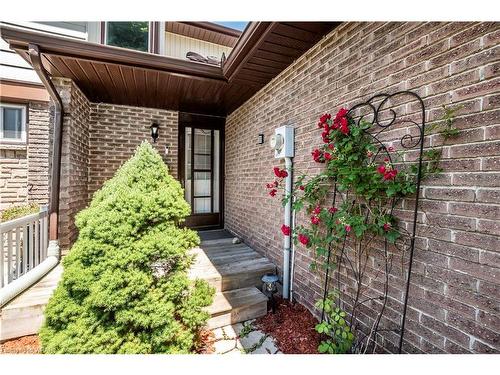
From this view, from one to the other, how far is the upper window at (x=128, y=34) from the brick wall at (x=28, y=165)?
2.01m

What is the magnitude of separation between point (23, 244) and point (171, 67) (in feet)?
8.96

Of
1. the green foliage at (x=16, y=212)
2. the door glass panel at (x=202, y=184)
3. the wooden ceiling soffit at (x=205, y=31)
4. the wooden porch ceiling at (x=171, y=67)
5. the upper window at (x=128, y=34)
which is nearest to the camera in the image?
the wooden porch ceiling at (x=171, y=67)

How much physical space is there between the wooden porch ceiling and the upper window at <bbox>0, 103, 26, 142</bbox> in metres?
1.56

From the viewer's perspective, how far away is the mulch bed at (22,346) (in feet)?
6.98

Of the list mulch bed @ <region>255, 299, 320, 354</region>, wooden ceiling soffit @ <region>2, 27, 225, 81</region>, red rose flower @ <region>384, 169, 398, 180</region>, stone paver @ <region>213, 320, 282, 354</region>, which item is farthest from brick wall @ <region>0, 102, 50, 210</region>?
red rose flower @ <region>384, 169, 398, 180</region>

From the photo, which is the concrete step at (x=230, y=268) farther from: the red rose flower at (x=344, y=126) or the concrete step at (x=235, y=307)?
the red rose flower at (x=344, y=126)

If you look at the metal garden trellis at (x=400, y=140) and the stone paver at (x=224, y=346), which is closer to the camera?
the metal garden trellis at (x=400, y=140)

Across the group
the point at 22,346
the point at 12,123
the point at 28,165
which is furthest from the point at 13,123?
the point at 22,346

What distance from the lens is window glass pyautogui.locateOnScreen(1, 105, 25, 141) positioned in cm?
437

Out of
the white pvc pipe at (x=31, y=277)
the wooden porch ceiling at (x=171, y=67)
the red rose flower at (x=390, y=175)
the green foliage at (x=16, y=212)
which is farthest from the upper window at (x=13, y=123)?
the red rose flower at (x=390, y=175)

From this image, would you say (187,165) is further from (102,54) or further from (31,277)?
(31,277)

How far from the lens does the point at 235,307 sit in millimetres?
2619
